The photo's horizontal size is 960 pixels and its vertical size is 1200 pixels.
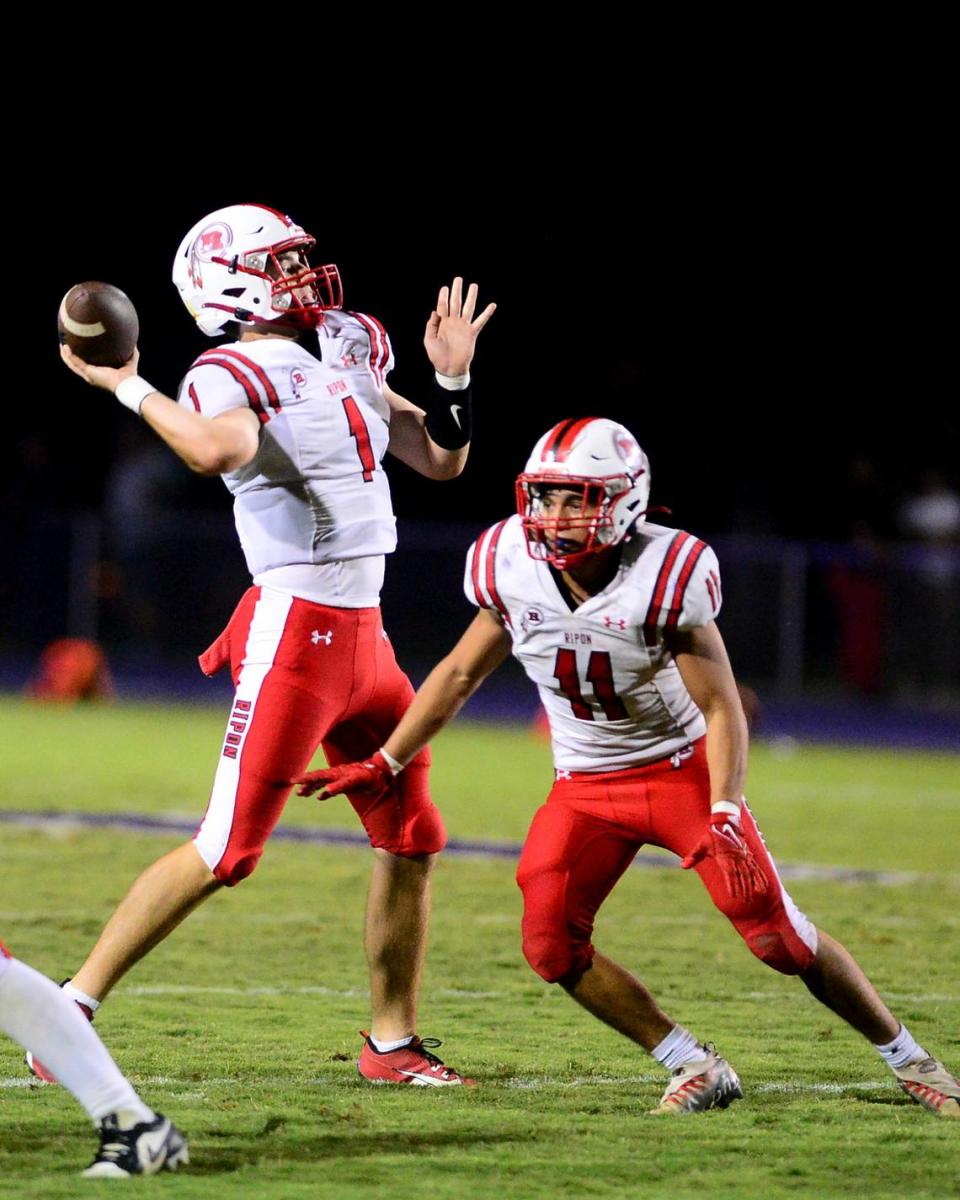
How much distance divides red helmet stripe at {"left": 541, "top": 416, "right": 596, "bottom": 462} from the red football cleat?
1.29 metres

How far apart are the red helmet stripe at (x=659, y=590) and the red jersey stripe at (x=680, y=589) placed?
2 cm

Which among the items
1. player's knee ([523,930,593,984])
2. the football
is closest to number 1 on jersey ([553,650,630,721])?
player's knee ([523,930,593,984])

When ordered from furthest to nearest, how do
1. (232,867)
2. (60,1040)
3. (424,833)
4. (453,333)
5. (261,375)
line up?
1. (453,333)
2. (424,833)
3. (261,375)
4. (232,867)
5. (60,1040)

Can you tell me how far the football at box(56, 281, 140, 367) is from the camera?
4.22 metres

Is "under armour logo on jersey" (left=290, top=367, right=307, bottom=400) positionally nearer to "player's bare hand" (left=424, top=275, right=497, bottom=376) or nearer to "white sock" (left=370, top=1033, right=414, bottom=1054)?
"player's bare hand" (left=424, top=275, right=497, bottom=376)

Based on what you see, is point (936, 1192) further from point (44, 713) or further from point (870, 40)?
point (870, 40)

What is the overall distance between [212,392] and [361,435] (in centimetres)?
39

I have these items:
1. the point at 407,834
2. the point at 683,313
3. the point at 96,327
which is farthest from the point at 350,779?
the point at 683,313

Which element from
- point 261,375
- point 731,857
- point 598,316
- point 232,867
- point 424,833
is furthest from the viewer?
point 598,316

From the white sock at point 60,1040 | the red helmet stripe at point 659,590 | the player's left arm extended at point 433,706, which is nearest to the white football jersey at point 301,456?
the player's left arm extended at point 433,706

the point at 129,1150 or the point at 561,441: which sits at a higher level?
the point at 561,441

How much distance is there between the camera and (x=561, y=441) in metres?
4.05

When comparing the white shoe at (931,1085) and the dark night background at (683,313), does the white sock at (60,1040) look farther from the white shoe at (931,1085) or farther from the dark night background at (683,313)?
the dark night background at (683,313)

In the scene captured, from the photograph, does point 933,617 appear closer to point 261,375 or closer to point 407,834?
point 407,834
